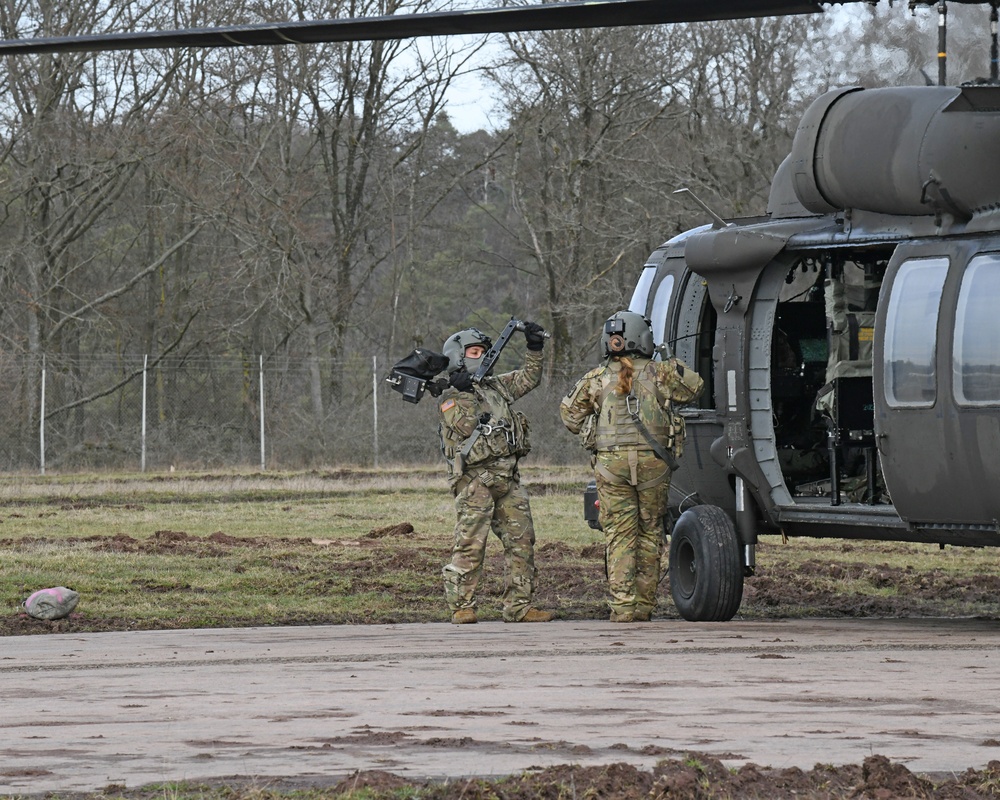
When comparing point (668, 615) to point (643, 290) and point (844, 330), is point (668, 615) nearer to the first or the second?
point (643, 290)

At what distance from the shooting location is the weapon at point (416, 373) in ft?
36.0

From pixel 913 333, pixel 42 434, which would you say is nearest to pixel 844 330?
pixel 913 333

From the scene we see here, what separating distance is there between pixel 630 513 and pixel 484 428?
1.22 metres

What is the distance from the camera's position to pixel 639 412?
10.8 meters

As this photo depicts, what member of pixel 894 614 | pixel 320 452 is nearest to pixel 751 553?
pixel 894 614

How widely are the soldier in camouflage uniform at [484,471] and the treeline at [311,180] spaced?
20418 millimetres

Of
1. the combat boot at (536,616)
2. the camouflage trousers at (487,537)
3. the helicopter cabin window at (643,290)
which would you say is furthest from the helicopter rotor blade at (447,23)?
the combat boot at (536,616)

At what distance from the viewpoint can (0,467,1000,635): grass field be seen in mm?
12281

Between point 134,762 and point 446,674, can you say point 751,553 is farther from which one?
point 134,762

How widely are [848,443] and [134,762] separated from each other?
22.1ft

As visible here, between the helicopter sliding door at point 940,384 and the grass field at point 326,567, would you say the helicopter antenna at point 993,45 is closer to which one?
the helicopter sliding door at point 940,384

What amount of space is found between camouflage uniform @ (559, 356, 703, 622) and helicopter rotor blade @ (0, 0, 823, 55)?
15.7ft

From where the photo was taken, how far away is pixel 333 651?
9.08 meters

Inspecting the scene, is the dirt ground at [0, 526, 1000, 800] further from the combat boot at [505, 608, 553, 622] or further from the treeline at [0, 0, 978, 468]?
the treeline at [0, 0, 978, 468]
